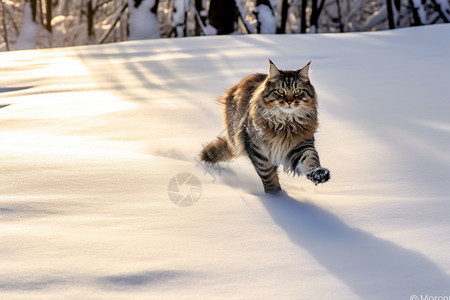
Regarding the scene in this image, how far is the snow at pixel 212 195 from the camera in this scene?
6.19 feet

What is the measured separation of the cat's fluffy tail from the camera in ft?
12.3

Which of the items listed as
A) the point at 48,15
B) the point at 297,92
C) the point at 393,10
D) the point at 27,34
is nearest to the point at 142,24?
the point at 27,34

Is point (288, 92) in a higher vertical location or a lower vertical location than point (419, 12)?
higher

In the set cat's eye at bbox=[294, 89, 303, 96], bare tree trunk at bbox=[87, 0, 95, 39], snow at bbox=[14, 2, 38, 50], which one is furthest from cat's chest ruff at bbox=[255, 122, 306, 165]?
bare tree trunk at bbox=[87, 0, 95, 39]

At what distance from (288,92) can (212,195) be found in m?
0.75

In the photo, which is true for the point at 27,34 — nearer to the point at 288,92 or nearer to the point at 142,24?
the point at 142,24

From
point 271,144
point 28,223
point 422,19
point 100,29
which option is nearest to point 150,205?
point 28,223

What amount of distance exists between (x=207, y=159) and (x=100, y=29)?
13.3 m

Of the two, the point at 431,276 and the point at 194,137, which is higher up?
the point at 431,276

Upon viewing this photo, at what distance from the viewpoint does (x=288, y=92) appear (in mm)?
3127

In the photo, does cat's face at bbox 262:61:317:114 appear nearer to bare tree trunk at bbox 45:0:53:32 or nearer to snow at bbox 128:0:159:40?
snow at bbox 128:0:159:40

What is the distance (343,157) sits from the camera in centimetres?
360

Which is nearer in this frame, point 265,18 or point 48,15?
point 265,18

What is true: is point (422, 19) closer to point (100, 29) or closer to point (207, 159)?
point (207, 159)
